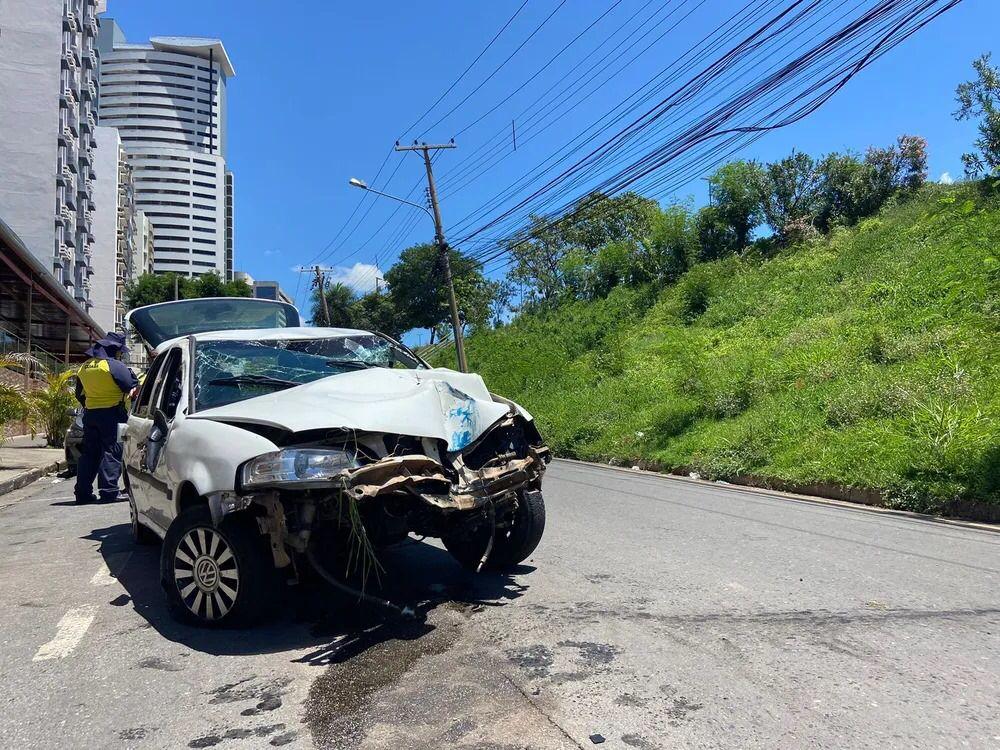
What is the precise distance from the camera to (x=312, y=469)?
4.06 m

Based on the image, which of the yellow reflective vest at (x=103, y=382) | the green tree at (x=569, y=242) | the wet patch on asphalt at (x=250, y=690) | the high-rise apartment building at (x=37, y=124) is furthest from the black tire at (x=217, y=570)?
the high-rise apartment building at (x=37, y=124)

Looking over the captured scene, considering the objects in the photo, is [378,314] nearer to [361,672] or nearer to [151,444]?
[151,444]

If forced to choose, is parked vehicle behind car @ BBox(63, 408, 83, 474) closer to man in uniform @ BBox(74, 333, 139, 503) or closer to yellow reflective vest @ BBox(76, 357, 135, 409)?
man in uniform @ BBox(74, 333, 139, 503)

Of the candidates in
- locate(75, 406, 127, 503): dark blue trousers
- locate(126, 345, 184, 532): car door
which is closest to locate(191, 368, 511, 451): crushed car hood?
locate(126, 345, 184, 532): car door

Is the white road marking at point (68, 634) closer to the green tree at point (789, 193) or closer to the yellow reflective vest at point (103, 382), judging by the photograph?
the yellow reflective vest at point (103, 382)

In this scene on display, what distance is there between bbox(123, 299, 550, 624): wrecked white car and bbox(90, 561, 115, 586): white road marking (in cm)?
56

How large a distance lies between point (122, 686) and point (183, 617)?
2.60ft

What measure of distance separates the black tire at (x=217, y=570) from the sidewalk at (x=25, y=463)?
8.69 metres

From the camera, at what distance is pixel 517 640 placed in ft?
13.7

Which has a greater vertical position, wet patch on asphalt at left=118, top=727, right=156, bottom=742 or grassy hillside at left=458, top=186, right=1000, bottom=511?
grassy hillside at left=458, top=186, right=1000, bottom=511

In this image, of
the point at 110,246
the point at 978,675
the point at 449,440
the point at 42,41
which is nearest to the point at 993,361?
the point at 978,675

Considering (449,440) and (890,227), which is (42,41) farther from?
(449,440)

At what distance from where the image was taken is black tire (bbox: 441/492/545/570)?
5309mm

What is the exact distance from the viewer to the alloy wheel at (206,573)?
4.27 metres
